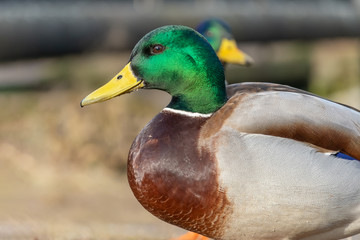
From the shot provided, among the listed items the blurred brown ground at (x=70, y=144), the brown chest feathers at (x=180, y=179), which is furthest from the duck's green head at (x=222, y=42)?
the brown chest feathers at (x=180, y=179)

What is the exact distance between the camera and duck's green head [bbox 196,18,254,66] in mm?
6109

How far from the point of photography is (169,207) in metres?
3.30

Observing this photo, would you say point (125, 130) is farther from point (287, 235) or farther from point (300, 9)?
point (287, 235)

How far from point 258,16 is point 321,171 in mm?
7026

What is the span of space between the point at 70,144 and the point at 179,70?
16.1ft

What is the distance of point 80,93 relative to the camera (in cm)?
872

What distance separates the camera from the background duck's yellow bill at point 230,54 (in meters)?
6.10

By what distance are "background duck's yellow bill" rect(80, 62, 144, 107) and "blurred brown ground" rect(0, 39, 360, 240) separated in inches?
128

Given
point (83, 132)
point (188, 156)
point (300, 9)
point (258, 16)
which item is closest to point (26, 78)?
point (83, 132)

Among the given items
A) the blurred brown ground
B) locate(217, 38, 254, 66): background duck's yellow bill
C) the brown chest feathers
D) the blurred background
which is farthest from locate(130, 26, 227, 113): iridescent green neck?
the blurred background

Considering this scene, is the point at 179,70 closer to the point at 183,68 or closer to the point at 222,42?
the point at 183,68

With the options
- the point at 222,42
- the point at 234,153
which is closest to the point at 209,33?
the point at 222,42

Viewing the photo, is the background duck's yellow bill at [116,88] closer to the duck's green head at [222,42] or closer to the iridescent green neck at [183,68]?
the iridescent green neck at [183,68]

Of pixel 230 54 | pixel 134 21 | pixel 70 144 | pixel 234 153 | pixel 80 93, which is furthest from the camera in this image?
pixel 134 21
